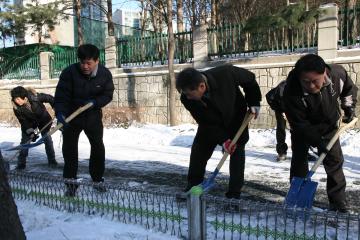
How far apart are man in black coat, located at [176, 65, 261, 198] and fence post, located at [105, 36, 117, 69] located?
36.2 ft

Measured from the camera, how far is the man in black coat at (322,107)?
11.8 feet

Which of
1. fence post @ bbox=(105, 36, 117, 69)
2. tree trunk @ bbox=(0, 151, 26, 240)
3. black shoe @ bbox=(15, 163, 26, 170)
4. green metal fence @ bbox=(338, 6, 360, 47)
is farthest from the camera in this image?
fence post @ bbox=(105, 36, 117, 69)

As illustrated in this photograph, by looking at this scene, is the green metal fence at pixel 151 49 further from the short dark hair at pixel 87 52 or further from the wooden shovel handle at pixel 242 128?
the wooden shovel handle at pixel 242 128

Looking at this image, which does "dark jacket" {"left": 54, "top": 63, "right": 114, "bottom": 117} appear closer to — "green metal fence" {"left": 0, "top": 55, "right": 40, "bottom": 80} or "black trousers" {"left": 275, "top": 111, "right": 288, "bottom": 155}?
"black trousers" {"left": 275, "top": 111, "right": 288, "bottom": 155}

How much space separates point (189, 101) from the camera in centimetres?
415

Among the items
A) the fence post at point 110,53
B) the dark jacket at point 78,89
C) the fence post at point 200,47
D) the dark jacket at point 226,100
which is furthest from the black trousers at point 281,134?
the fence post at point 110,53

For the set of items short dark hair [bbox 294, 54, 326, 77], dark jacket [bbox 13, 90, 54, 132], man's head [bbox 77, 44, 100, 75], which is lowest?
dark jacket [bbox 13, 90, 54, 132]

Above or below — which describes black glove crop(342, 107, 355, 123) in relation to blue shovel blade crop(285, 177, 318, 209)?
above

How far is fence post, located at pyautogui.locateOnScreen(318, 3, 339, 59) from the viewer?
10492mm

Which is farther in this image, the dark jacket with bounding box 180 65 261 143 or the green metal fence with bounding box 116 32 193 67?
the green metal fence with bounding box 116 32 193 67

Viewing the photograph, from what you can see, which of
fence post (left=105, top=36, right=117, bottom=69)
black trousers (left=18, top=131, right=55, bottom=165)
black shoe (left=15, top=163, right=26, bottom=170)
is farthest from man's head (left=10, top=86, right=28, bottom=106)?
fence post (left=105, top=36, right=117, bottom=69)

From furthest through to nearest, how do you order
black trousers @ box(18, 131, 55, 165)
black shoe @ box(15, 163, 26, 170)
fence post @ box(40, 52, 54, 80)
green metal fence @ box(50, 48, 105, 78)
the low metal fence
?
fence post @ box(40, 52, 54, 80)
green metal fence @ box(50, 48, 105, 78)
black shoe @ box(15, 163, 26, 170)
black trousers @ box(18, 131, 55, 165)
the low metal fence

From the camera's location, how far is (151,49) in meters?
14.6

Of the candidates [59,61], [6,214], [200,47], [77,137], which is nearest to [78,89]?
[77,137]
